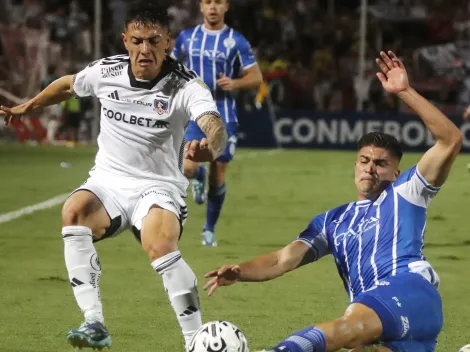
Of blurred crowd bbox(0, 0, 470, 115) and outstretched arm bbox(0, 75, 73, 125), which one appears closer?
outstretched arm bbox(0, 75, 73, 125)

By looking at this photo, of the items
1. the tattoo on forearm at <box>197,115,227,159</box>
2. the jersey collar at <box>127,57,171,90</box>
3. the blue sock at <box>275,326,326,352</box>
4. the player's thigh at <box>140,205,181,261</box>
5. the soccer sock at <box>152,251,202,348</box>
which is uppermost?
the jersey collar at <box>127,57,171,90</box>

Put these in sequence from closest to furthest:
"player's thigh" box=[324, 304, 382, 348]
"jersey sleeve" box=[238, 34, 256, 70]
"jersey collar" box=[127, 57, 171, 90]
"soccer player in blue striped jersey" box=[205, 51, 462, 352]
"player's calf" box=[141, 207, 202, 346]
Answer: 1. "player's thigh" box=[324, 304, 382, 348]
2. "soccer player in blue striped jersey" box=[205, 51, 462, 352]
3. "player's calf" box=[141, 207, 202, 346]
4. "jersey collar" box=[127, 57, 171, 90]
5. "jersey sleeve" box=[238, 34, 256, 70]

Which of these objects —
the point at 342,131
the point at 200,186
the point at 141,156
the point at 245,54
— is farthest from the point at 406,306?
the point at 342,131

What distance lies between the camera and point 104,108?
6941 mm

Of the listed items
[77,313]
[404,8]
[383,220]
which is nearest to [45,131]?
[404,8]

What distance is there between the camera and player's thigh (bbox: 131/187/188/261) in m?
6.21

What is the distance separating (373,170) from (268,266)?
73cm

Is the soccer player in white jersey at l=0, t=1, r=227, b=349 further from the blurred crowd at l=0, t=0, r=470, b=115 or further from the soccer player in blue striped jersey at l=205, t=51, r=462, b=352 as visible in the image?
the blurred crowd at l=0, t=0, r=470, b=115

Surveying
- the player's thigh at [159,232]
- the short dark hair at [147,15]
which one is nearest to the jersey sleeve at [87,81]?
the short dark hair at [147,15]

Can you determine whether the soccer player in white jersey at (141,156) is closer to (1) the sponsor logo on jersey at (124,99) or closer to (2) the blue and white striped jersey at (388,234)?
(1) the sponsor logo on jersey at (124,99)

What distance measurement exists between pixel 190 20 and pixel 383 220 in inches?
786

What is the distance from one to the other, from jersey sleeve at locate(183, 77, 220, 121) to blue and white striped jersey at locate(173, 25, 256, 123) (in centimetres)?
474

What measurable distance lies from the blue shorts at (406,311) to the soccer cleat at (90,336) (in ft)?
4.72

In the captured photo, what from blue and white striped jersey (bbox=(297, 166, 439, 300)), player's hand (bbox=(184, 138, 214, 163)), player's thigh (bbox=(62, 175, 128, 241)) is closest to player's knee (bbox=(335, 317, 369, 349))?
blue and white striped jersey (bbox=(297, 166, 439, 300))
